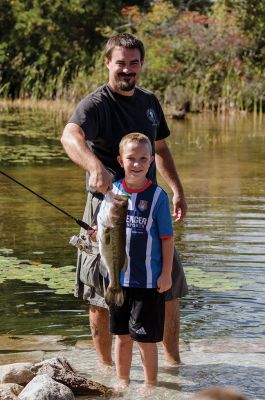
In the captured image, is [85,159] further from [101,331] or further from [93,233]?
[101,331]

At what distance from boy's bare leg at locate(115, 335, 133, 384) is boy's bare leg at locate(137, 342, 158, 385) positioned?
59 mm

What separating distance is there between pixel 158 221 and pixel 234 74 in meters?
22.9

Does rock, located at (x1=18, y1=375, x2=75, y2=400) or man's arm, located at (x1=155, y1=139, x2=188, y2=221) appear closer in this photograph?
rock, located at (x1=18, y1=375, x2=75, y2=400)

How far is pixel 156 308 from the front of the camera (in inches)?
183

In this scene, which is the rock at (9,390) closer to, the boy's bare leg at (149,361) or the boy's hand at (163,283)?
the boy's bare leg at (149,361)

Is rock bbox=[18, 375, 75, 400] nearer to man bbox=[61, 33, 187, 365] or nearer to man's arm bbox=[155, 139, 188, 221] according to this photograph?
man bbox=[61, 33, 187, 365]

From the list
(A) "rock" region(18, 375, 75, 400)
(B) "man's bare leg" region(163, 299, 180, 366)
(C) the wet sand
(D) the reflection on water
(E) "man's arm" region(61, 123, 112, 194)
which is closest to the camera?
(A) "rock" region(18, 375, 75, 400)

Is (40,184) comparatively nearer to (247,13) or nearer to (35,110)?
(35,110)

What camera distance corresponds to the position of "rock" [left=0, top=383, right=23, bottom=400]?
14.4ft

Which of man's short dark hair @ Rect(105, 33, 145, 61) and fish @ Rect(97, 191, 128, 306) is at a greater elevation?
man's short dark hair @ Rect(105, 33, 145, 61)

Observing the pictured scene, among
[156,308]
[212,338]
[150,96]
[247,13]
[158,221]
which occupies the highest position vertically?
[247,13]

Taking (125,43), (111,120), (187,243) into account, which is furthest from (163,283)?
(187,243)

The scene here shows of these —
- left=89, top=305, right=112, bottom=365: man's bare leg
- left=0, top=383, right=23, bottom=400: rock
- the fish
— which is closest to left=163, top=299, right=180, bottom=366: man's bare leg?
left=89, top=305, right=112, bottom=365: man's bare leg

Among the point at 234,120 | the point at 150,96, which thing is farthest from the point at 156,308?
the point at 234,120
